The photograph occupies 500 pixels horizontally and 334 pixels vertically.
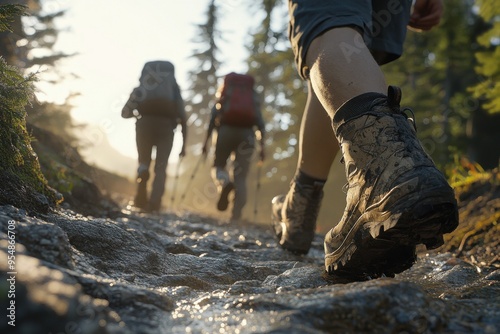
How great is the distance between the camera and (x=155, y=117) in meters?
7.07

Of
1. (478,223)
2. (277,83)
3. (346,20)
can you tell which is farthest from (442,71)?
(346,20)

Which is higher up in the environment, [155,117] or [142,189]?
[155,117]

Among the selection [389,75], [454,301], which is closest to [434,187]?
[454,301]

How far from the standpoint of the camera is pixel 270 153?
28.2 m

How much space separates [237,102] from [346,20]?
583 cm

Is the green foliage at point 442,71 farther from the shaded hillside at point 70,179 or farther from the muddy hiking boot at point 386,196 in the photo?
the muddy hiking boot at point 386,196

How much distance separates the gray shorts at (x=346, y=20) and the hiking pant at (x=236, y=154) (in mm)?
4936

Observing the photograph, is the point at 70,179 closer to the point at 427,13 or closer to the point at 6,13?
the point at 6,13

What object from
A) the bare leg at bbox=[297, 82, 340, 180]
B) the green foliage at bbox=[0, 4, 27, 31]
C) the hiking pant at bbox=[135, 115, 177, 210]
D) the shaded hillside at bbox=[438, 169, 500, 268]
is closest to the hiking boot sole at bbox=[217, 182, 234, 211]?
the hiking pant at bbox=[135, 115, 177, 210]

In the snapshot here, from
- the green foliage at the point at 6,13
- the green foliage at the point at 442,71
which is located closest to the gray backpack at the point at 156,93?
the green foliage at the point at 6,13

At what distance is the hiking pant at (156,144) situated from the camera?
7.04m

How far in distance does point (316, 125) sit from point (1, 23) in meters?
1.64

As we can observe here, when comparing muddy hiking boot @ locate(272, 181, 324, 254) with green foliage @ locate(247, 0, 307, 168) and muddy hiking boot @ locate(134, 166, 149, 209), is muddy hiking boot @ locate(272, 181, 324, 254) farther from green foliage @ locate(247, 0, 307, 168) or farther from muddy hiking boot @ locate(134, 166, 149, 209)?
green foliage @ locate(247, 0, 307, 168)

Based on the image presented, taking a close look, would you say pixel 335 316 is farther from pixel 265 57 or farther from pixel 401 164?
pixel 265 57
